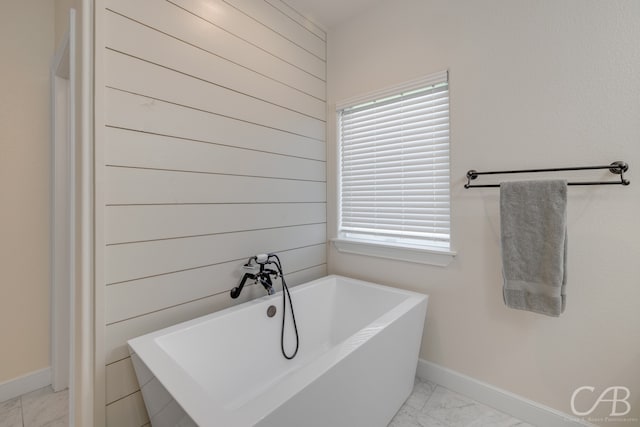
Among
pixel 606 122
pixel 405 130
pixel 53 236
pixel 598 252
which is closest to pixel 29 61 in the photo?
pixel 53 236

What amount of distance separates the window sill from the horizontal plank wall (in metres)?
0.37

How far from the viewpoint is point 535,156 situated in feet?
4.96

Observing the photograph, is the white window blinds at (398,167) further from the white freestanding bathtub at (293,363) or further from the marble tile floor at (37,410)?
the marble tile floor at (37,410)

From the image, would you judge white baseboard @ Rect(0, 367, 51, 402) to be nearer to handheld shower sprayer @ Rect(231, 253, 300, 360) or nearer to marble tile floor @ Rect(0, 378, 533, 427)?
marble tile floor @ Rect(0, 378, 533, 427)

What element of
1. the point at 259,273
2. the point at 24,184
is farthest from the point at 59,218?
the point at 259,273

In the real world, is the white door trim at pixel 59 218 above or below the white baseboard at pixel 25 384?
above

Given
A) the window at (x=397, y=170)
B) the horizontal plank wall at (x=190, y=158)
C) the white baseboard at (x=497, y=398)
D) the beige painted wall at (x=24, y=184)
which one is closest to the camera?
the horizontal plank wall at (x=190, y=158)

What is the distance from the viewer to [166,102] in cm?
143

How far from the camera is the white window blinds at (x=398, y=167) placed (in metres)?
1.86

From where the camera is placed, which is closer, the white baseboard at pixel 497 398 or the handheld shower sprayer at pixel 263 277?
the white baseboard at pixel 497 398

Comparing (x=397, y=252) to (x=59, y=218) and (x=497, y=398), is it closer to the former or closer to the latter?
(x=497, y=398)

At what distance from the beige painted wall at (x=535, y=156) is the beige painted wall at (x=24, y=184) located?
7.82 ft

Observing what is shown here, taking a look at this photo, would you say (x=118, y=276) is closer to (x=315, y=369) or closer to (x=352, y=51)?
(x=315, y=369)

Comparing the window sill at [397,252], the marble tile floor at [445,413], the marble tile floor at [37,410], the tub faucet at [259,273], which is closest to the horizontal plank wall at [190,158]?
the tub faucet at [259,273]
